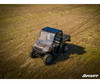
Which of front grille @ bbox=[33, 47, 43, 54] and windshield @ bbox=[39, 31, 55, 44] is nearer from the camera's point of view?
front grille @ bbox=[33, 47, 43, 54]

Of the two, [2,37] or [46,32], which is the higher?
[46,32]

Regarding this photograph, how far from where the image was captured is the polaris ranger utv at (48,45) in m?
7.91

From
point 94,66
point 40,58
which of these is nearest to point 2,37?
point 40,58

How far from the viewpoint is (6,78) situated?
6.99 metres

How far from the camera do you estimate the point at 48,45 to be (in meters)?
8.09

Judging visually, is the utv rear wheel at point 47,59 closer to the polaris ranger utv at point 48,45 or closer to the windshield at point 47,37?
the polaris ranger utv at point 48,45

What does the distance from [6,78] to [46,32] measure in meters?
4.42

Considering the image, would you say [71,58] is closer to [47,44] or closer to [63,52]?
[63,52]

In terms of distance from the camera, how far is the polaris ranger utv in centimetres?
791

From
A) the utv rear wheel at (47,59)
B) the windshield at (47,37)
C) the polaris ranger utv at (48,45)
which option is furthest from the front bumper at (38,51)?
the windshield at (47,37)

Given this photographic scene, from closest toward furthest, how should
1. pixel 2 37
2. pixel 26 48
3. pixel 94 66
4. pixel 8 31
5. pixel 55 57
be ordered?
1. pixel 94 66
2. pixel 55 57
3. pixel 26 48
4. pixel 2 37
5. pixel 8 31

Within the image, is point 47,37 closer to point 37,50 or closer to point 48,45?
point 48,45

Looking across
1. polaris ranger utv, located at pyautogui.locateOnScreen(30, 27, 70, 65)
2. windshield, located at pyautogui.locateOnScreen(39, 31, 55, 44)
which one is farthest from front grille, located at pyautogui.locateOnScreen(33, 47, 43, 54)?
windshield, located at pyautogui.locateOnScreen(39, 31, 55, 44)

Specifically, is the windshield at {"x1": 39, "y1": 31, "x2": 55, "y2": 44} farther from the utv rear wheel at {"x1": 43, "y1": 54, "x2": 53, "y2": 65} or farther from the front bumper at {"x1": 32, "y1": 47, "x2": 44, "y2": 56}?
the utv rear wheel at {"x1": 43, "y1": 54, "x2": 53, "y2": 65}
